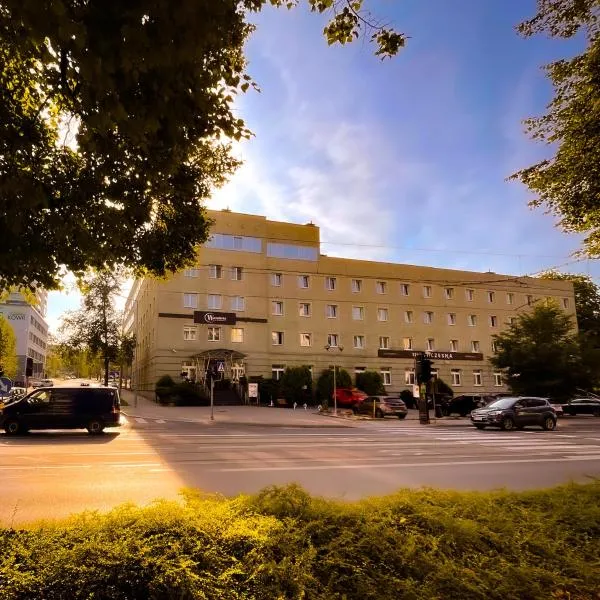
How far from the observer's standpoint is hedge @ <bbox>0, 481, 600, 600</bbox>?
297cm

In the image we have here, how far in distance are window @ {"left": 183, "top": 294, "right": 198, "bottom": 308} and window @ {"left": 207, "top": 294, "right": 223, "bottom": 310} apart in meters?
1.11

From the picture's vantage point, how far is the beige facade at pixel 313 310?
43875 millimetres

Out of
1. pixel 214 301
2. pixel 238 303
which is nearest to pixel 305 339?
pixel 238 303

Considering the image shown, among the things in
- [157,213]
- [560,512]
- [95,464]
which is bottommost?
[95,464]

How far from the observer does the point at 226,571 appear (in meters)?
3.11

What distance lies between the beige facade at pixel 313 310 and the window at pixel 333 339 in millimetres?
102

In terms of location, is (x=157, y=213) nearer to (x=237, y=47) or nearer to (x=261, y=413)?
(x=237, y=47)

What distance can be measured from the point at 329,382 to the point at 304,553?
4188cm

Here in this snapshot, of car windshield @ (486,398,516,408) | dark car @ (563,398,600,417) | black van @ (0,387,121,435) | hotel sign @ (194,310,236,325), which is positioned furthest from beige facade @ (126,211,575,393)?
black van @ (0,387,121,435)

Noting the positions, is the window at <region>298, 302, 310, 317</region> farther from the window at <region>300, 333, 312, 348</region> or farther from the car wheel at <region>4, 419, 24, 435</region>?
the car wheel at <region>4, 419, 24, 435</region>

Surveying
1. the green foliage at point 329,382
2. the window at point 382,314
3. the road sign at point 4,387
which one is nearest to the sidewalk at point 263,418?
the road sign at point 4,387

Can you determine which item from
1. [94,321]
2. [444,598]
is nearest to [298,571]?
[444,598]

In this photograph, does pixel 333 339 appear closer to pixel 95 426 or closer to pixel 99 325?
pixel 99 325

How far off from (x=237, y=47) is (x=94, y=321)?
48.9m
